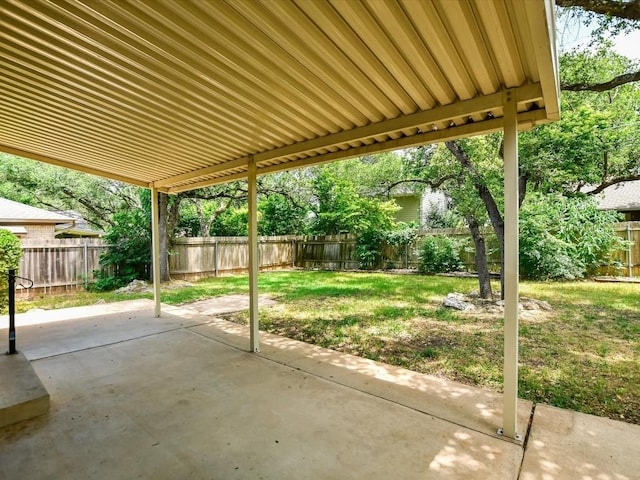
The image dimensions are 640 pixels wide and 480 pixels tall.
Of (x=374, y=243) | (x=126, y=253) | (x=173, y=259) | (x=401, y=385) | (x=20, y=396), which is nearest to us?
(x=20, y=396)

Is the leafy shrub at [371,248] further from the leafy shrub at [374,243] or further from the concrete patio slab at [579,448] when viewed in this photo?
the concrete patio slab at [579,448]

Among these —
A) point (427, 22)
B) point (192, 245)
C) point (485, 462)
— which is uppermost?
point (427, 22)

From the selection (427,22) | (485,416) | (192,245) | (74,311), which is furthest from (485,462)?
(192,245)

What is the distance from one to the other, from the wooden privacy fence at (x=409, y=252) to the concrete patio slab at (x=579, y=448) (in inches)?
312

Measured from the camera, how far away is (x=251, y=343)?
13.2 feet

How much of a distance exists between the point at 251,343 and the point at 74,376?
5.75ft

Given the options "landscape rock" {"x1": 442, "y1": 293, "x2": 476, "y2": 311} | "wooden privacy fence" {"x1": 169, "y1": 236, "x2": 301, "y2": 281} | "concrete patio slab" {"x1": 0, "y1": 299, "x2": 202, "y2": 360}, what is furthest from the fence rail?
"landscape rock" {"x1": 442, "y1": 293, "x2": 476, "y2": 311}

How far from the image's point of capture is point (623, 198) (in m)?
11.9

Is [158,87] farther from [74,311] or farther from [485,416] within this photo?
[74,311]

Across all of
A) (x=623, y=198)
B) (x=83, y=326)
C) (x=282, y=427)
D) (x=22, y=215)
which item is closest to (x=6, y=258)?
(x=83, y=326)

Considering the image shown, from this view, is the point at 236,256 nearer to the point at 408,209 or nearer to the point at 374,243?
the point at 374,243

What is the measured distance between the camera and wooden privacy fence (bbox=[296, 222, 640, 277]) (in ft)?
27.9

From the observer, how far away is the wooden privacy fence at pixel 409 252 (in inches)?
334

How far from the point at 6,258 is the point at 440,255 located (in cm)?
1036
